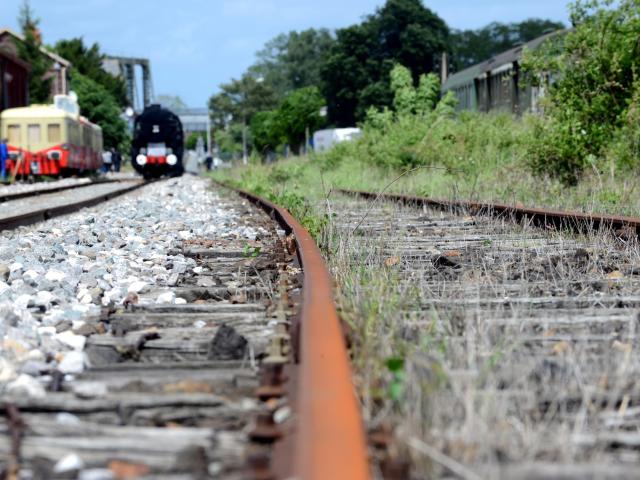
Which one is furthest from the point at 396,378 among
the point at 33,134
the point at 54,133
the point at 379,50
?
the point at 379,50

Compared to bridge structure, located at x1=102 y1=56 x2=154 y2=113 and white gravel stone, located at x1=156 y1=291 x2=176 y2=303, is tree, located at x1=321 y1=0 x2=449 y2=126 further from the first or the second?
white gravel stone, located at x1=156 y1=291 x2=176 y2=303

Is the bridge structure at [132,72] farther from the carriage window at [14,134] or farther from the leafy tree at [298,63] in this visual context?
the carriage window at [14,134]

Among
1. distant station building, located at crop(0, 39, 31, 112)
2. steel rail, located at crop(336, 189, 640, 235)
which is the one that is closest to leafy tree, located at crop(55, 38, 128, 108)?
distant station building, located at crop(0, 39, 31, 112)

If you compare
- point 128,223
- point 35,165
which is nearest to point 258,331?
point 128,223

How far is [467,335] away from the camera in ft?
9.85

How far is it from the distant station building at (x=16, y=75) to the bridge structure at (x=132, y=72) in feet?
163

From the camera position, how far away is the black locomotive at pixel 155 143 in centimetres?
3250

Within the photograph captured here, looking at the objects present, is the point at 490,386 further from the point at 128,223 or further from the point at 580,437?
the point at 128,223

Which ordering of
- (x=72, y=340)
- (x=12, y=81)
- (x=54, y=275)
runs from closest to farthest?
(x=72, y=340)
(x=54, y=275)
(x=12, y=81)

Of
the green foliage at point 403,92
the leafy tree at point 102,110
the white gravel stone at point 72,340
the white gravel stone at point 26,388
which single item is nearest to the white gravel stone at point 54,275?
the white gravel stone at point 72,340

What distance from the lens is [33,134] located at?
31484mm

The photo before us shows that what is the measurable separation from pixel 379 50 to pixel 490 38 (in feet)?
184

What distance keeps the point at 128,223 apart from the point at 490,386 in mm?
7702

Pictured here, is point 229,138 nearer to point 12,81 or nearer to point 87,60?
point 87,60
